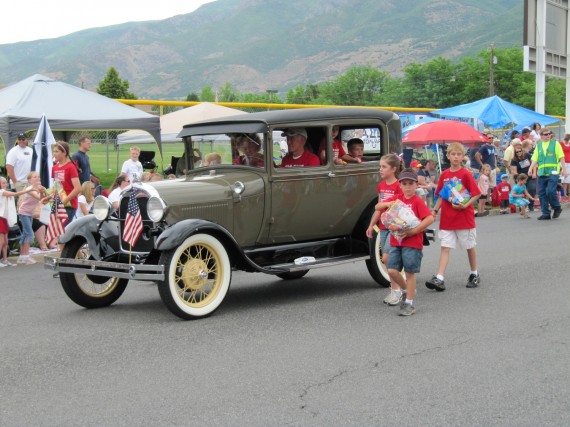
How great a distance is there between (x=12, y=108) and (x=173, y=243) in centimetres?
889

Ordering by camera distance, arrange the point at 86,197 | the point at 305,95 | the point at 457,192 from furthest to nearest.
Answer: the point at 305,95, the point at 86,197, the point at 457,192

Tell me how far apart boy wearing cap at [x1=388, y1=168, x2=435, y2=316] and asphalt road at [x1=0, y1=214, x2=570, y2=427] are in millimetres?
229

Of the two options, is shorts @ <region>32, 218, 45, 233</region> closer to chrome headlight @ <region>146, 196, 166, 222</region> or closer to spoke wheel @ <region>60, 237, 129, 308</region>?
spoke wheel @ <region>60, 237, 129, 308</region>

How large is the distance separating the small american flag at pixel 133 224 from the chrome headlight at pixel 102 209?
14.2 inches

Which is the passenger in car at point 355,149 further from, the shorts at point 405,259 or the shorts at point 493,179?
the shorts at point 493,179

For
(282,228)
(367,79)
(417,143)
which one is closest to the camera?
(282,228)

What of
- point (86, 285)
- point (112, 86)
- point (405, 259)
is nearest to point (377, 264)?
point (405, 259)

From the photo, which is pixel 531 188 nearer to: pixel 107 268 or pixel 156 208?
pixel 156 208

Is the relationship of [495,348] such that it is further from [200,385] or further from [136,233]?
[136,233]

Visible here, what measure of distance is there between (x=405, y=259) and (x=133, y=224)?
2504 millimetres

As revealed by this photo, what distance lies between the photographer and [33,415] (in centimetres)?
452

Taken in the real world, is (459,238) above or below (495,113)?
below

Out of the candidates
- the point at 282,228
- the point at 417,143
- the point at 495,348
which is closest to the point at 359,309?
the point at 282,228

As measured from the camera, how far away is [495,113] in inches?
926
